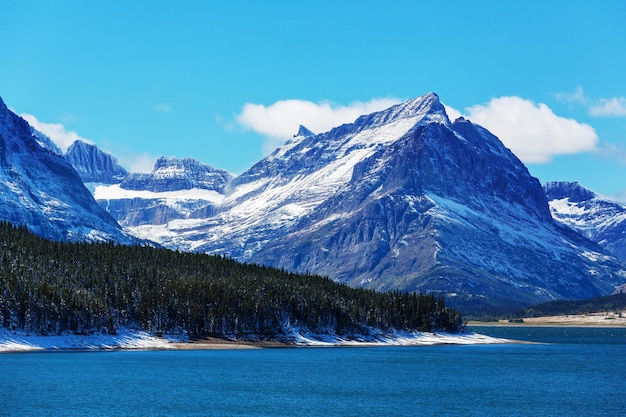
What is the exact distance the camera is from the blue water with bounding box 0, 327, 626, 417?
129 metres

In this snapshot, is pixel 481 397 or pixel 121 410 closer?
pixel 121 410

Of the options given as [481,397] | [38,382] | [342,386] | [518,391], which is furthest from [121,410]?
[518,391]

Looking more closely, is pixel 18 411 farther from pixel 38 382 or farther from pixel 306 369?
pixel 306 369

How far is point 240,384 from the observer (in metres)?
158

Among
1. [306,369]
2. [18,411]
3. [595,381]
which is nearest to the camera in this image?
[18,411]

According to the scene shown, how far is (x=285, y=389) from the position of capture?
499 ft

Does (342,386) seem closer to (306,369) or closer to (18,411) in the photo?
(306,369)

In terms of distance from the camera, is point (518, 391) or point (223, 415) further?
point (518, 391)

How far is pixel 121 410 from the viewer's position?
124 metres

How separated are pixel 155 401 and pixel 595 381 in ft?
277

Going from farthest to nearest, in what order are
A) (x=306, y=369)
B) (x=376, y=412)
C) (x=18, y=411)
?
1. (x=306, y=369)
2. (x=376, y=412)
3. (x=18, y=411)

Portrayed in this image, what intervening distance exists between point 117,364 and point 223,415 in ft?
218

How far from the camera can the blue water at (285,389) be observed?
129000 mm

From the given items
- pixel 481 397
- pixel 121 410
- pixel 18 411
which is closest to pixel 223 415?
pixel 121 410
